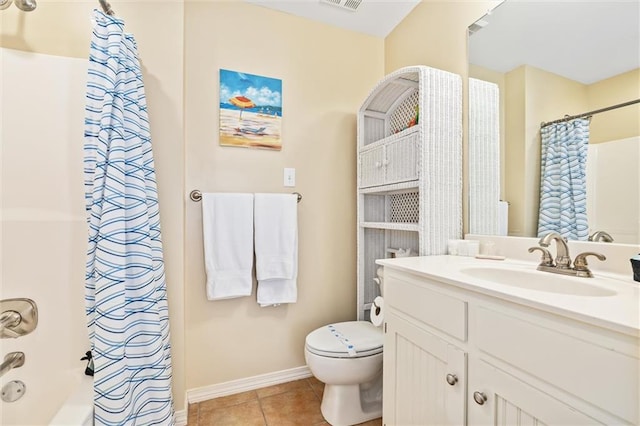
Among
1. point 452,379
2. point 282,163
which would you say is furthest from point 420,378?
point 282,163

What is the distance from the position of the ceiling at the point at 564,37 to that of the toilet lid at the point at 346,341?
4.68 feet

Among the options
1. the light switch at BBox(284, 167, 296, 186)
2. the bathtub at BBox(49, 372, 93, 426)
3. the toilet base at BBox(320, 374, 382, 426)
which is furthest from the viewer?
the light switch at BBox(284, 167, 296, 186)

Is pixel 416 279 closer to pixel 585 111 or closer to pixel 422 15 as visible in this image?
pixel 585 111

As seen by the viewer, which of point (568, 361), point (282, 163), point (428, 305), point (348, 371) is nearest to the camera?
point (568, 361)

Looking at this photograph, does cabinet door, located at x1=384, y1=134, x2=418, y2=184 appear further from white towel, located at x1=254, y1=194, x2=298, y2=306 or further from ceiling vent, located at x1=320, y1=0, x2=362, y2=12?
ceiling vent, located at x1=320, y1=0, x2=362, y2=12

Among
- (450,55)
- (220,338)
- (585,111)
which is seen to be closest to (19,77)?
(220,338)

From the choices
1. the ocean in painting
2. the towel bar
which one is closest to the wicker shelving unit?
the ocean in painting

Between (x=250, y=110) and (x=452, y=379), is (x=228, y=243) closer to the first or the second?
(x=250, y=110)

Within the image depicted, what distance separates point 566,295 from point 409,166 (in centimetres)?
86

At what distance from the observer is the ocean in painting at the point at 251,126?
1.69m

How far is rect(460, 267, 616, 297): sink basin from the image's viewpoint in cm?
82

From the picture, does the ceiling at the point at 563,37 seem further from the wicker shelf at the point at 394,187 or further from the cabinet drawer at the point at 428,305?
the cabinet drawer at the point at 428,305

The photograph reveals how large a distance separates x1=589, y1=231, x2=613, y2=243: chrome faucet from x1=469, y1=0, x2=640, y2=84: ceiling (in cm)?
54

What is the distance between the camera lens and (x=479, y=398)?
2.52ft
